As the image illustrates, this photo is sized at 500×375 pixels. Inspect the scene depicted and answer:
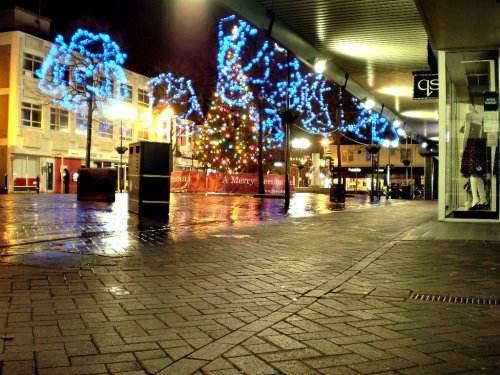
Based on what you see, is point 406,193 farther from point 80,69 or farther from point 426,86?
point 80,69

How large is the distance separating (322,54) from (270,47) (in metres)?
17.5

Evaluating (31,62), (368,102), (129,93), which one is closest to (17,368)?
(368,102)

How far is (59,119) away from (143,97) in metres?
13.2

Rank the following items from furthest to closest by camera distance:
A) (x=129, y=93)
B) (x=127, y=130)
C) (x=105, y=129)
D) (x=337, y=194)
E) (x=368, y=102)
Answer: (x=129, y=93), (x=127, y=130), (x=105, y=129), (x=337, y=194), (x=368, y=102)

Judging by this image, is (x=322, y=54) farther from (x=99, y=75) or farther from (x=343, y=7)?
(x=99, y=75)

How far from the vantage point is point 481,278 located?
19.2ft

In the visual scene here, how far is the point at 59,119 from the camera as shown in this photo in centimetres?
4103

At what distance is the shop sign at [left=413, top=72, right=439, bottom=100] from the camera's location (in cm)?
1494

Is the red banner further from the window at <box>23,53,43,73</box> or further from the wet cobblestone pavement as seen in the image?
the wet cobblestone pavement

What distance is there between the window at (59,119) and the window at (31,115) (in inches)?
56.1

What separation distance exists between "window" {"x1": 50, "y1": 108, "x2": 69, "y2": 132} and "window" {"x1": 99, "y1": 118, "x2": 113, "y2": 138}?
14.1ft

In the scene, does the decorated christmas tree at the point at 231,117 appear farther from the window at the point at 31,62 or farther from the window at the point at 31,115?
the window at the point at 31,62

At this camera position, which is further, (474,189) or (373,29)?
(373,29)

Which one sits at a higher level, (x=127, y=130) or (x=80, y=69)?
(x=80, y=69)
